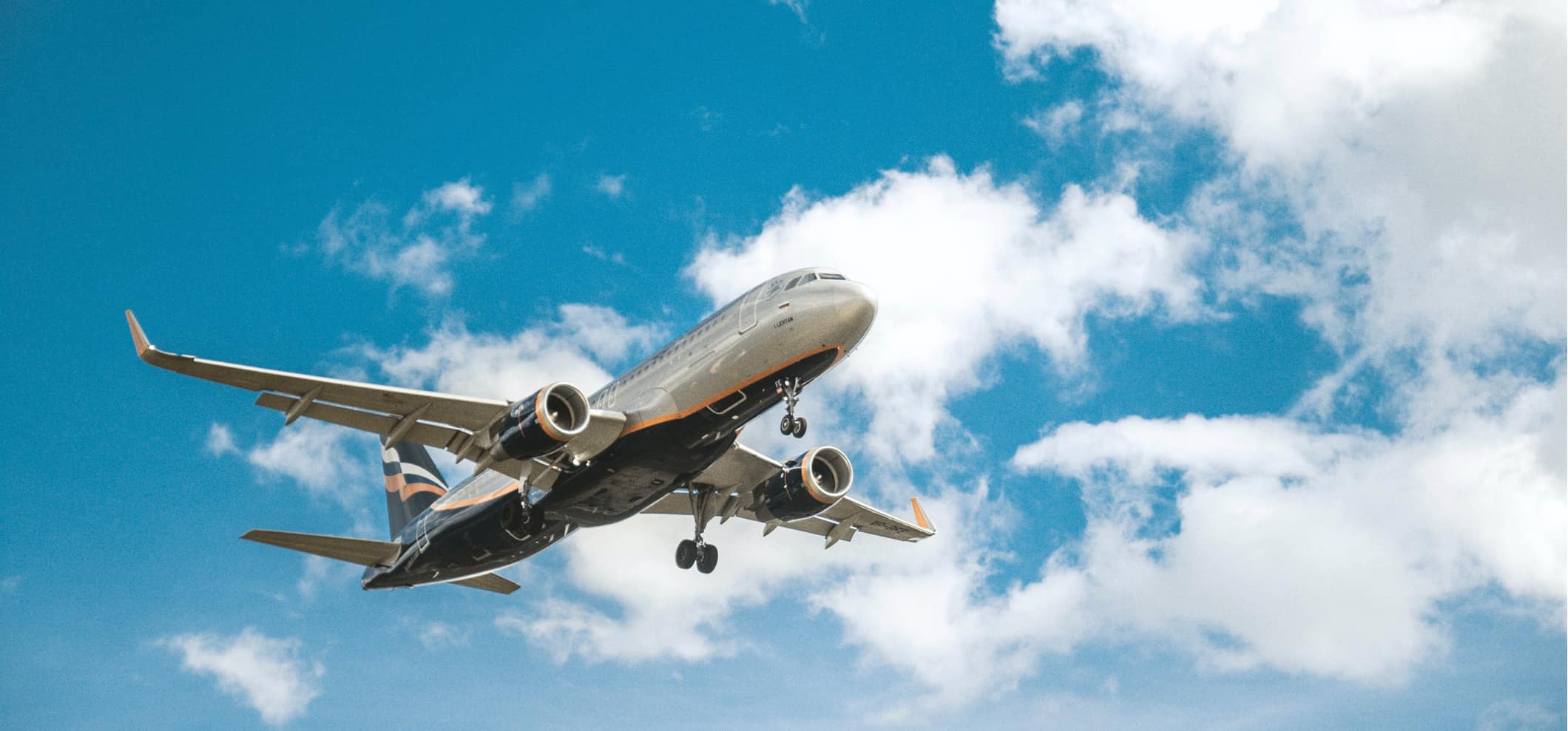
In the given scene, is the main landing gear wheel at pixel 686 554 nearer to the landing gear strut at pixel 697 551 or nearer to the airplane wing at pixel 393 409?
the landing gear strut at pixel 697 551

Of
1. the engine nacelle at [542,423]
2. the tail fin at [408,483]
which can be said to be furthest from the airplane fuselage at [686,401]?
the tail fin at [408,483]

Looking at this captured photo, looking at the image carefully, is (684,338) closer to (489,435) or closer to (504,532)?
(489,435)

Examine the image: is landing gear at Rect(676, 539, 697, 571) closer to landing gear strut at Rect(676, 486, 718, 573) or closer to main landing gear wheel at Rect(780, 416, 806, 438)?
landing gear strut at Rect(676, 486, 718, 573)

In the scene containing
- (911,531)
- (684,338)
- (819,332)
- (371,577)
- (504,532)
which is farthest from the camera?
(911,531)

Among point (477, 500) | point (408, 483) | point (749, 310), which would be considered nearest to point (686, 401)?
point (749, 310)

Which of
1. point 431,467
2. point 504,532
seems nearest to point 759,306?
point 504,532

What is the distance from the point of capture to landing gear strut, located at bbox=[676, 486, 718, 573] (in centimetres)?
4072

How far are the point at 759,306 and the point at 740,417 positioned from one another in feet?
9.96

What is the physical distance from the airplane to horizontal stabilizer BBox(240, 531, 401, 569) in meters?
0.05

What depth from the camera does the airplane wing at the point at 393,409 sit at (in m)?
32.4

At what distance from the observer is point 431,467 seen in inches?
1949

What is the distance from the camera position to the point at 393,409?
3444 cm

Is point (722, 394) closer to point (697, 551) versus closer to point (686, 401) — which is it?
point (686, 401)

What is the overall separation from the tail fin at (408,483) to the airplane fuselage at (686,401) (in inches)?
368
